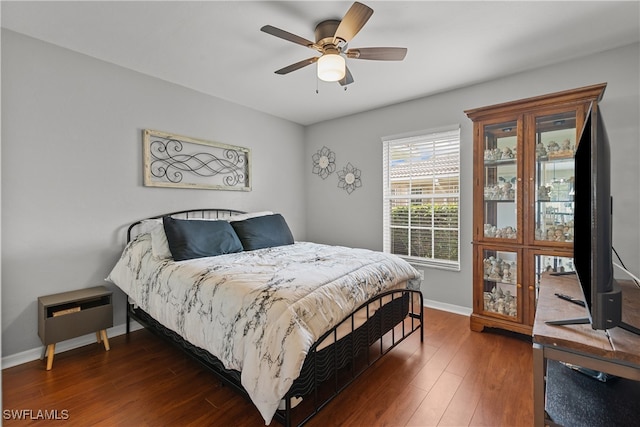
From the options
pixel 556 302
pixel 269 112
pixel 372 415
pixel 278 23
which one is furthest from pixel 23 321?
pixel 556 302

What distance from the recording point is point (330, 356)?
5.71 ft

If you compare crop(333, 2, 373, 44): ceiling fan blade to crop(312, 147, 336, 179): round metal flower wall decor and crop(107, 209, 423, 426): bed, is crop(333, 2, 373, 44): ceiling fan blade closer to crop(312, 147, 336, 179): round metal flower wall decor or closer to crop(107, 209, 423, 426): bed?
crop(107, 209, 423, 426): bed

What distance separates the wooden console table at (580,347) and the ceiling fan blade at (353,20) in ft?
5.87

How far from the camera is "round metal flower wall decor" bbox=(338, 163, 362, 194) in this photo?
4188 mm

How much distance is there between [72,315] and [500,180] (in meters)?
3.81

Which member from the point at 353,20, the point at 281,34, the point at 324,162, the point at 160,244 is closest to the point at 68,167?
the point at 160,244

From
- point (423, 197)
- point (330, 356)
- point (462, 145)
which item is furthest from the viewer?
point (423, 197)

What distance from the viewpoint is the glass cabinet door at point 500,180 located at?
2697mm

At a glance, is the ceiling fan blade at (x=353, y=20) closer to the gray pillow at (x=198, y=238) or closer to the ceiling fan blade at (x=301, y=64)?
the ceiling fan blade at (x=301, y=64)

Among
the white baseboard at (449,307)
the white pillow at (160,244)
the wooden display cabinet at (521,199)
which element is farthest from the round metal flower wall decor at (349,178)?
the white pillow at (160,244)

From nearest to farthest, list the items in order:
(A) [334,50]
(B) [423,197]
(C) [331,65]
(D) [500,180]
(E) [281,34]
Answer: (E) [281,34]
(C) [331,65]
(A) [334,50]
(D) [500,180]
(B) [423,197]

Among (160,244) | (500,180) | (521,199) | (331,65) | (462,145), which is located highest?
(331,65)

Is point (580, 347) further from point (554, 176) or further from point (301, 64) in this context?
point (301, 64)

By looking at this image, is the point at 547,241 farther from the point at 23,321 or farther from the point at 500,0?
the point at 23,321
